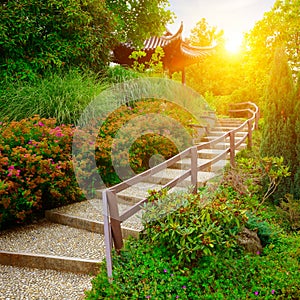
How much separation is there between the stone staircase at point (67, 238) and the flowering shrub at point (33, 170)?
9.6 inches

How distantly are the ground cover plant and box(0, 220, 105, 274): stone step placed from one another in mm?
381

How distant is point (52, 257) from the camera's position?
347 cm

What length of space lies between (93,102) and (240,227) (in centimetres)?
368

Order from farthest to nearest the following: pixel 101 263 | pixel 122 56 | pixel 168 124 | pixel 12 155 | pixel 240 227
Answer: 1. pixel 122 56
2. pixel 168 124
3. pixel 12 155
4. pixel 240 227
5. pixel 101 263

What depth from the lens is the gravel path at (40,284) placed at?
3061mm

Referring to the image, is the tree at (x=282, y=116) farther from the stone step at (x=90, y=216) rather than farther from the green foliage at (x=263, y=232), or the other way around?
the stone step at (x=90, y=216)

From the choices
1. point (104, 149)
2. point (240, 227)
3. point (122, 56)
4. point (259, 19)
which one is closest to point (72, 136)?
point (104, 149)

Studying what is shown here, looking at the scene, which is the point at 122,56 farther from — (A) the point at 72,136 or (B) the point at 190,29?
(B) the point at 190,29

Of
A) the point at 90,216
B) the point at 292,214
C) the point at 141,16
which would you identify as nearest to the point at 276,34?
the point at 141,16

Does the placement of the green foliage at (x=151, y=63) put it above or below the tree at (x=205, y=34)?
below

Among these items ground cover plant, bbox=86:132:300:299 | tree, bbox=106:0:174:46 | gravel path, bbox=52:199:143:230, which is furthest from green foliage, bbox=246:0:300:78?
ground cover plant, bbox=86:132:300:299

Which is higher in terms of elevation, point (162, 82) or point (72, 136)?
point (162, 82)

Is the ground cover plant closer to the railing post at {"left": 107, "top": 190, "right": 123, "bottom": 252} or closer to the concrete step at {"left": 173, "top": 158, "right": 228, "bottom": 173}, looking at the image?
the railing post at {"left": 107, "top": 190, "right": 123, "bottom": 252}

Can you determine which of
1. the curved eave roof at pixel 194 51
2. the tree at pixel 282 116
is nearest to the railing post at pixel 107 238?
the tree at pixel 282 116
